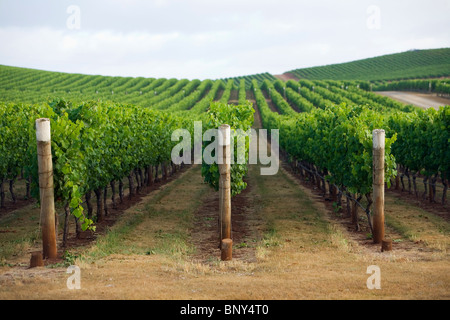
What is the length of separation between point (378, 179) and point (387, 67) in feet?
478

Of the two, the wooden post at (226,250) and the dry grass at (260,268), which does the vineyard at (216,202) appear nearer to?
the dry grass at (260,268)

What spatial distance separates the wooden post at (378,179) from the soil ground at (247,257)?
0.67 meters

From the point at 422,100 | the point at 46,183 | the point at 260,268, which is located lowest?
the point at 260,268

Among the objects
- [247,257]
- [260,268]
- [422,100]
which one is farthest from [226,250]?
[422,100]

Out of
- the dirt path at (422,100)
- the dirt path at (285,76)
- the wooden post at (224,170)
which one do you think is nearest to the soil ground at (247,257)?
the wooden post at (224,170)

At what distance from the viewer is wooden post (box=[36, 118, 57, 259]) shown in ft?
37.4

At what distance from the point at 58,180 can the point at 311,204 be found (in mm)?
12522

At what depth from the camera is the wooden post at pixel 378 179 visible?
13.1m

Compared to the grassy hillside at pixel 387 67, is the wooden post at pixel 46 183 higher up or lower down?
lower down

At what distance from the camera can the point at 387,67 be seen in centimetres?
14800

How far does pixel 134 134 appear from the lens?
22.0 metres

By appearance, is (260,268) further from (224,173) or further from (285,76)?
(285,76)
